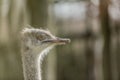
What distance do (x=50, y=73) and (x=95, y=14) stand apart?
114 cm

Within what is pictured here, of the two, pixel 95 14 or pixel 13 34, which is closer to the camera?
pixel 95 14

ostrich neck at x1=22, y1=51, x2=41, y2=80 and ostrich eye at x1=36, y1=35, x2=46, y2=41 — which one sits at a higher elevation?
ostrich eye at x1=36, y1=35, x2=46, y2=41

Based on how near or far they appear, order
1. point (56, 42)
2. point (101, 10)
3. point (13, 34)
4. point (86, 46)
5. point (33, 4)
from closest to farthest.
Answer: point (56, 42), point (101, 10), point (33, 4), point (13, 34), point (86, 46)

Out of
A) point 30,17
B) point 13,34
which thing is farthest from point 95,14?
point 13,34

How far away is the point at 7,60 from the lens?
977 cm

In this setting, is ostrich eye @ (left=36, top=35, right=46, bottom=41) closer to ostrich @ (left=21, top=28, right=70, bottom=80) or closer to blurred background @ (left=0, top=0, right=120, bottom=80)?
ostrich @ (left=21, top=28, right=70, bottom=80)

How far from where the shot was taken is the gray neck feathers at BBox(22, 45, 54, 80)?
503 centimetres

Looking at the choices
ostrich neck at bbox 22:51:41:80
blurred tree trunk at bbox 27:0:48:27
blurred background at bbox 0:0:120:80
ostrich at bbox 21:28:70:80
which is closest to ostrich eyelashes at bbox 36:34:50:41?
ostrich at bbox 21:28:70:80

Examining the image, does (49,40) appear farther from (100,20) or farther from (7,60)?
(7,60)

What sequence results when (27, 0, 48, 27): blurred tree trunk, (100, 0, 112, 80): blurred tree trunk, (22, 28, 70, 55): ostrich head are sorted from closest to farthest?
(22, 28, 70, 55): ostrich head, (27, 0, 48, 27): blurred tree trunk, (100, 0, 112, 80): blurred tree trunk

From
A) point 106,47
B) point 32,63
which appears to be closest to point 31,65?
point 32,63

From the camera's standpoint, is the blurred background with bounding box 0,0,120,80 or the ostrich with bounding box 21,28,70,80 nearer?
the ostrich with bounding box 21,28,70,80

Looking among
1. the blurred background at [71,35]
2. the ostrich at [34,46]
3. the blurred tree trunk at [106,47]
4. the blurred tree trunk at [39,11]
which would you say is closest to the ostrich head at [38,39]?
the ostrich at [34,46]

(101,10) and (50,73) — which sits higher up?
(101,10)
